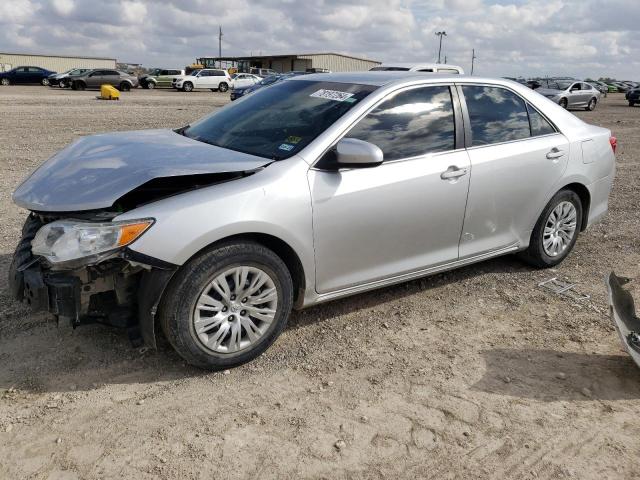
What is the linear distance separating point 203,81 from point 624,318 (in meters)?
37.6

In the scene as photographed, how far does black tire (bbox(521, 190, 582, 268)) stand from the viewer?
492 cm

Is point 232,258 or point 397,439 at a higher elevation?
point 232,258

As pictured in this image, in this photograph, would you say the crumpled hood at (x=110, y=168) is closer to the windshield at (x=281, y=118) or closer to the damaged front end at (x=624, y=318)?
the windshield at (x=281, y=118)

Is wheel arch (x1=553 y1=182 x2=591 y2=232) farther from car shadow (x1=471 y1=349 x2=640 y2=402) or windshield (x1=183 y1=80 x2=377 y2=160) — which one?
windshield (x1=183 y1=80 x2=377 y2=160)

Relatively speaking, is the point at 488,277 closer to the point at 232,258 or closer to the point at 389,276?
the point at 389,276

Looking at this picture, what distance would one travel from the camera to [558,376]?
11.5 feet

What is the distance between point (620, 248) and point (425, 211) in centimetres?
310

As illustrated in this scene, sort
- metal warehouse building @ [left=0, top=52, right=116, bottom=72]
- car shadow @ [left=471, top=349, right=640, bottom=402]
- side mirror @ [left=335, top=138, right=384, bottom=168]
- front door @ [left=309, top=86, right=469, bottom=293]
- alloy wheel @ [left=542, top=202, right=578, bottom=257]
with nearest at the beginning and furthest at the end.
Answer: car shadow @ [left=471, top=349, right=640, bottom=402], side mirror @ [left=335, top=138, right=384, bottom=168], front door @ [left=309, top=86, right=469, bottom=293], alloy wheel @ [left=542, top=202, right=578, bottom=257], metal warehouse building @ [left=0, top=52, right=116, bottom=72]

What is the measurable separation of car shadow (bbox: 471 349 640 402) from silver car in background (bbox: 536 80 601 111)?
959 inches

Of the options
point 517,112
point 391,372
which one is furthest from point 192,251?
point 517,112

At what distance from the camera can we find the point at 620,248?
19.5ft

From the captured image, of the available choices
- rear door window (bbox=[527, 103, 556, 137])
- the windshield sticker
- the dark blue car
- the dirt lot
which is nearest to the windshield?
the windshield sticker

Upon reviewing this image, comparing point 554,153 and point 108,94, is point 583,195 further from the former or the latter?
point 108,94

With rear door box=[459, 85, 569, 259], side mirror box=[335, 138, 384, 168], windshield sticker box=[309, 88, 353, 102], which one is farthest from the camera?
rear door box=[459, 85, 569, 259]
